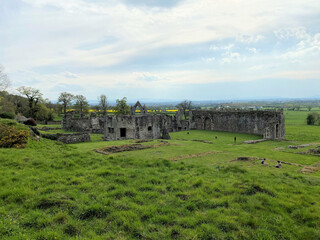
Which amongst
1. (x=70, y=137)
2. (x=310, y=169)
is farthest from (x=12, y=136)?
(x=310, y=169)

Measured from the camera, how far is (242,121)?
43656mm

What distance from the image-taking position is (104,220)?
6.19 m

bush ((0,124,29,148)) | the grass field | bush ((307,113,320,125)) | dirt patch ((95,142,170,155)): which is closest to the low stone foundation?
bush ((0,124,29,148))

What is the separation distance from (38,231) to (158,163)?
24.1ft

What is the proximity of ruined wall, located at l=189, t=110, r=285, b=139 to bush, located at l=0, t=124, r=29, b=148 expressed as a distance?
34.4m

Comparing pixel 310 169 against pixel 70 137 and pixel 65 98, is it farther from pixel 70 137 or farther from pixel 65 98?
pixel 65 98

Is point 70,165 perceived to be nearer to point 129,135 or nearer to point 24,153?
point 24,153

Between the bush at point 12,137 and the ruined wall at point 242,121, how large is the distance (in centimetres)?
3436

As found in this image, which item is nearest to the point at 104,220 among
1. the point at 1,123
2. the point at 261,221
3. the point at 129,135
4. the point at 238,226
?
the point at 238,226

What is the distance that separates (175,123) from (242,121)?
53.2 ft

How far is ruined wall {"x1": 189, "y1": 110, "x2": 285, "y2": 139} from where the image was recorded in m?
36.5

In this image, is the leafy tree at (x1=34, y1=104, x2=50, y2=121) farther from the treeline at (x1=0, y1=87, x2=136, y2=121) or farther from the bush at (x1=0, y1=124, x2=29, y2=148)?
the bush at (x1=0, y1=124, x2=29, y2=148)

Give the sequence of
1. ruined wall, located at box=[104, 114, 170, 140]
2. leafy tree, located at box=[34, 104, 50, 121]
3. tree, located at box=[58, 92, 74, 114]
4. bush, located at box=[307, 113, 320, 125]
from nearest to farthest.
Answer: ruined wall, located at box=[104, 114, 170, 140], leafy tree, located at box=[34, 104, 50, 121], bush, located at box=[307, 113, 320, 125], tree, located at box=[58, 92, 74, 114]

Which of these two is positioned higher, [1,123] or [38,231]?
[1,123]
